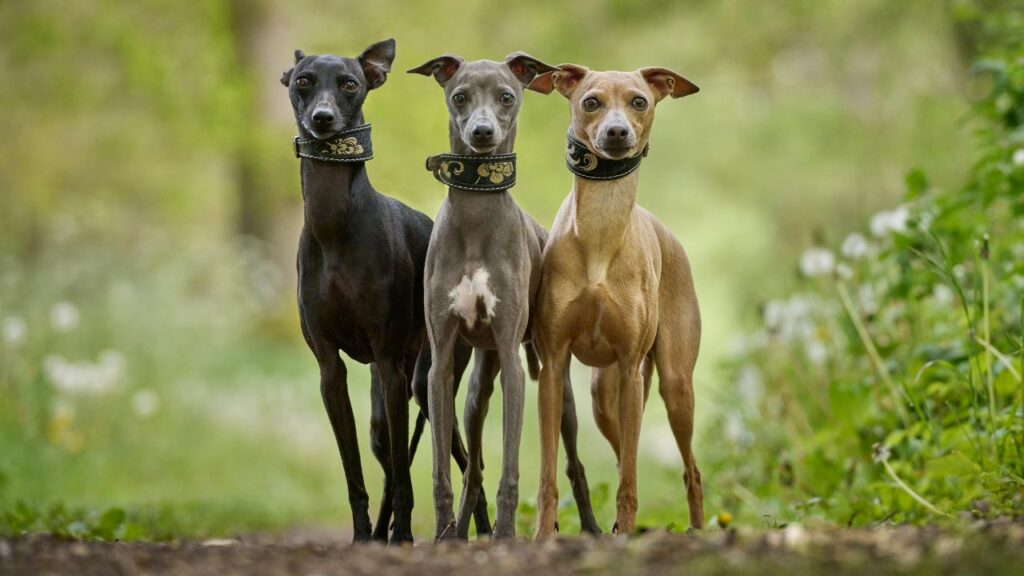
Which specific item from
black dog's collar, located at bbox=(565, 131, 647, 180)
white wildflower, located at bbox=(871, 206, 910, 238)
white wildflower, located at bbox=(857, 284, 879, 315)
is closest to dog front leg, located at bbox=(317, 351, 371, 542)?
black dog's collar, located at bbox=(565, 131, 647, 180)

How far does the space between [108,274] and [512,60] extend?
10209 millimetres

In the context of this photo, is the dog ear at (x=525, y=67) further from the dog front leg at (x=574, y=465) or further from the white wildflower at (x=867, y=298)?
the white wildflower at (x=867, y=298)

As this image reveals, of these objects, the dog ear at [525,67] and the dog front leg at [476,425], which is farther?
the dog ear at [525,67]

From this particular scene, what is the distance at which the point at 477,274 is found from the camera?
16.7ft

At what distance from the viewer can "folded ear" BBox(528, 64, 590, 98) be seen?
543cm

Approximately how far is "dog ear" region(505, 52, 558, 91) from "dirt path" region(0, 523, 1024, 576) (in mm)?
1989

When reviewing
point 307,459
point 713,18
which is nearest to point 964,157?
point 713,18

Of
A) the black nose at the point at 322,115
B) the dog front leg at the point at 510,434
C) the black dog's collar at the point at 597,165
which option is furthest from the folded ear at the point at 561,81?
the dog front leg at the point at 510,434

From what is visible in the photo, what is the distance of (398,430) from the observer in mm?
5285

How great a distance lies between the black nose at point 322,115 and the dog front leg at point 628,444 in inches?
61.7

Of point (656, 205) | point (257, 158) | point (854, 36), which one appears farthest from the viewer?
point (656, 205)

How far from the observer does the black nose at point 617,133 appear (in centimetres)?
506

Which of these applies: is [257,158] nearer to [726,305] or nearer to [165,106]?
[165,106]

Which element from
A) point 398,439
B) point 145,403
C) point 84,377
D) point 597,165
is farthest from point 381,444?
point 145,403
